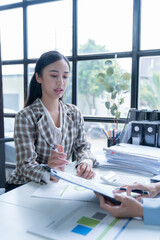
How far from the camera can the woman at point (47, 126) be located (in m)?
1.23

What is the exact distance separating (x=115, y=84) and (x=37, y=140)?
4.21ft

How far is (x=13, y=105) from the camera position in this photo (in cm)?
320

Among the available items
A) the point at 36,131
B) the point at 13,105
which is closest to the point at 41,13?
the point at 13,105

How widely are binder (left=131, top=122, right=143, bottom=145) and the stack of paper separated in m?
0.17

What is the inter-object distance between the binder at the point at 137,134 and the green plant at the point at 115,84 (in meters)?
0.52

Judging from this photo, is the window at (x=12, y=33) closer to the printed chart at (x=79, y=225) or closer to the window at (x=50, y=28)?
the window at (x=50, y=28)

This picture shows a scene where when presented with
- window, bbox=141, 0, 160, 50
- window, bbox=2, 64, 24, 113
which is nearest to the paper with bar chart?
window, bbox=141, 0, 160, 50

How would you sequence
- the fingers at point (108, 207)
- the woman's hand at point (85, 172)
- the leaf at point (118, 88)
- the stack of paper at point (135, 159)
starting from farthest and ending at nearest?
the leaf at point (118, 88) < the stack of paper at point (135, 159) < the woman's hand at point (85, 172) < the fingers at point (108, 207)

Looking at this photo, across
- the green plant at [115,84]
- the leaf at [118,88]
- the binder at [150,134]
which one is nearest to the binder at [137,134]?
the binder at [150,134]

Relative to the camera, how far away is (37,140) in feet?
4.50

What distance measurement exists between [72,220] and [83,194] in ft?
0.74

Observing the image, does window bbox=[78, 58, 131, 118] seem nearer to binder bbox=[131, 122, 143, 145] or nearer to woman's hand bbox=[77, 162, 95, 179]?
binder bbox=[131, 122, 143, 145]

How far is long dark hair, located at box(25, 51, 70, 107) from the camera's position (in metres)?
1.47

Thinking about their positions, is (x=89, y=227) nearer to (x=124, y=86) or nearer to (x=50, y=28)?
(x=124, y=86)
